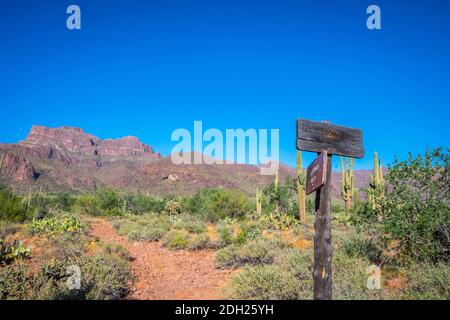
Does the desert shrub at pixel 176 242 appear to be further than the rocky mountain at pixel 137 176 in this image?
No

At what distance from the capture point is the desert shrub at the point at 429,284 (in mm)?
4988

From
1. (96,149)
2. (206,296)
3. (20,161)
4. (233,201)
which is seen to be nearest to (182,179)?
(20,161)

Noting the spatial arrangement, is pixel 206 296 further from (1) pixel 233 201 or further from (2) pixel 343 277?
(1) pixel 233 201

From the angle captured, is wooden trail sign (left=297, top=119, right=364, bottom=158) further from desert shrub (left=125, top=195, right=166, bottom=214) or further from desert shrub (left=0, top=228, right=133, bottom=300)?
desert shrub (left=125, top=195, right=166, bottom=214)

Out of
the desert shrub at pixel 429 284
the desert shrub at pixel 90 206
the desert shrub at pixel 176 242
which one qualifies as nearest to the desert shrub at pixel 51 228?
the desert shrub at pixel 176 242

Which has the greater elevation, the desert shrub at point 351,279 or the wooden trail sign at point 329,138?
the wooden trail sign at point 329,138

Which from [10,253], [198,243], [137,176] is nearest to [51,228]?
[10,253]

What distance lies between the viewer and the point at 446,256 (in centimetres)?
641

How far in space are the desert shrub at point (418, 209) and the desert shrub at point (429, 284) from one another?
677mm

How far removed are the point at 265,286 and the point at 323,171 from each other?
2958 mm

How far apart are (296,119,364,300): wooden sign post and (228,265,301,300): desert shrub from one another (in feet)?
6.18

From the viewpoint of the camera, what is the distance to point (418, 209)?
6785 millimetres

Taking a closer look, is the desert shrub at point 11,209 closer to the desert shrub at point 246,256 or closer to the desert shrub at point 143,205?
the desert shrub at point 246,256

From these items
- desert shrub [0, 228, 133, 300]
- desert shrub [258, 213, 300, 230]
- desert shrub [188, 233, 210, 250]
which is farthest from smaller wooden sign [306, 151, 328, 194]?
desert shrub [258, 213, 300, 230]
